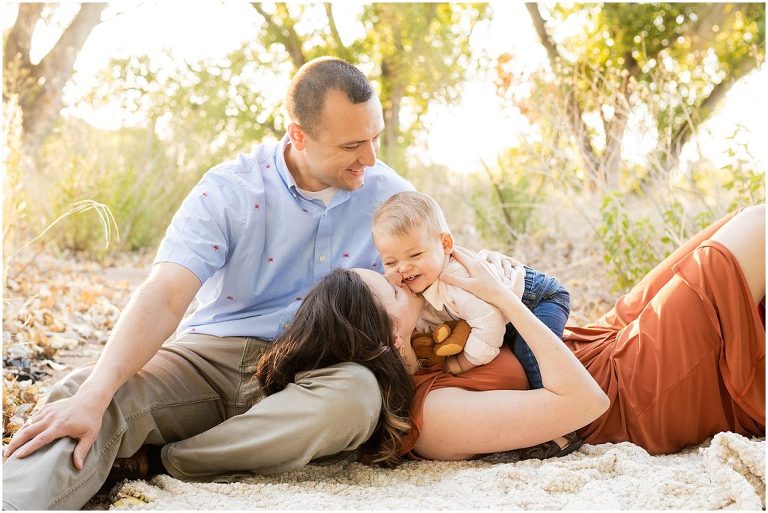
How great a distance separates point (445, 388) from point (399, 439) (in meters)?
0.23

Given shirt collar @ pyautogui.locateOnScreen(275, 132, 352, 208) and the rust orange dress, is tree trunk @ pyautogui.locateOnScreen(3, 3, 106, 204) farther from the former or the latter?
the rust orange dress

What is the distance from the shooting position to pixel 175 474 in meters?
2.60

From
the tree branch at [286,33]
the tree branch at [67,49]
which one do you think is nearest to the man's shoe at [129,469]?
the tree branch at [67,49]

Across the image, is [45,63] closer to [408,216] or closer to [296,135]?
[296,135]

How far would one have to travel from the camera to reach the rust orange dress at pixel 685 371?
2.78 metres

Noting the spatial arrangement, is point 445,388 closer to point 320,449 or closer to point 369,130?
point 320,449

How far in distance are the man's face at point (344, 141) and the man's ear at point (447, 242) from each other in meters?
0.51

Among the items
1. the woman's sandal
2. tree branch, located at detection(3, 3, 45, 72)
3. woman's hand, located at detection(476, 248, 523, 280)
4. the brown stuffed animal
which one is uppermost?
tree branch, located at detection(3, 3, 45, 72)

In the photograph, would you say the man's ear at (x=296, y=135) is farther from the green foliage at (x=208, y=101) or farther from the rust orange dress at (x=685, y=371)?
the green foliage at (x=208, y=101)

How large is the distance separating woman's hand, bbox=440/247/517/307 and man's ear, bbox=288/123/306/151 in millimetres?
914

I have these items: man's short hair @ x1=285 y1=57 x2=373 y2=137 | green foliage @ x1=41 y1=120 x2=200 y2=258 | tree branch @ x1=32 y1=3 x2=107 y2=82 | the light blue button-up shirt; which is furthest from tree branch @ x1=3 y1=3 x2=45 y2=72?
the light blue button-up shirt

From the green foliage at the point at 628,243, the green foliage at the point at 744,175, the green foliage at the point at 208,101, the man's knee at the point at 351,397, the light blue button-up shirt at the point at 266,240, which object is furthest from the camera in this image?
the green foliage at the point at 208,101

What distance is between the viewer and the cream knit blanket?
225cm

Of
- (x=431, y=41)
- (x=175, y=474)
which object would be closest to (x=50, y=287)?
(x=175, y=474)
